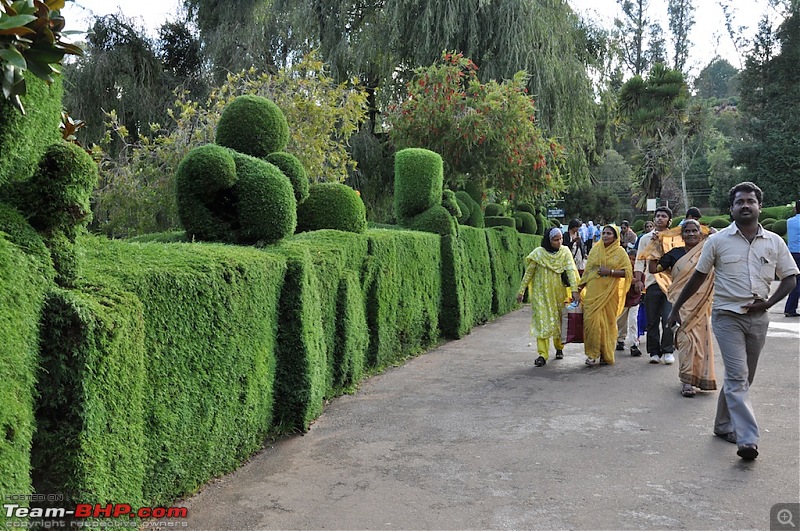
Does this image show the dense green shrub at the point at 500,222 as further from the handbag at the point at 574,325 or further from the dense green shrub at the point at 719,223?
the dense green shrub at the point at 719,223

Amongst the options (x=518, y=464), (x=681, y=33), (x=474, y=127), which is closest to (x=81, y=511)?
(x=518, y=464)

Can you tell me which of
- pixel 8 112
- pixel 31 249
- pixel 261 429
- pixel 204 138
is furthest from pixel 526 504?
pixel 204 138

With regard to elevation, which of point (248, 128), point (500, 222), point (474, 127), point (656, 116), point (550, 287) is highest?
point (656, 116)

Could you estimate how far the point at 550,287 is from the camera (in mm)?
9766

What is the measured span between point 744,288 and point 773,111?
42.1 metres

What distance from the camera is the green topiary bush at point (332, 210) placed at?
880cm

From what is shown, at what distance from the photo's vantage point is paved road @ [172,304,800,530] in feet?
14.0

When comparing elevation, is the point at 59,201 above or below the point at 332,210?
below

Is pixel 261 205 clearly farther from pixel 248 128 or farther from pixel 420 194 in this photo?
pixel 420 194

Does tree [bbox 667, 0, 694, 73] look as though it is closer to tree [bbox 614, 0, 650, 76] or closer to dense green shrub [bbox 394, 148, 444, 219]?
tree [bbox 614, 0, 650, 76]

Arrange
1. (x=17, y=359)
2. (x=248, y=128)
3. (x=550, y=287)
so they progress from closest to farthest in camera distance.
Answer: (x=17, y=359) < (x=248, y=128) < (x=550, y=287)

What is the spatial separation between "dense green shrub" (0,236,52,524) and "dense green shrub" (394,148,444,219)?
934 cm

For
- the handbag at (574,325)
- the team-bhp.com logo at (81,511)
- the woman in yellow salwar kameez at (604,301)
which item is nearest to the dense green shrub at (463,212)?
the woman in yellow salwar kameez at (604,301)

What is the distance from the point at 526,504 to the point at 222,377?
215 centimetres
